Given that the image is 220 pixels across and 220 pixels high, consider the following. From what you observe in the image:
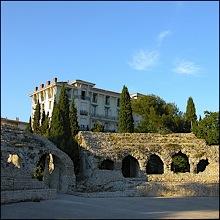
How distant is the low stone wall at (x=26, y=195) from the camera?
22609mm

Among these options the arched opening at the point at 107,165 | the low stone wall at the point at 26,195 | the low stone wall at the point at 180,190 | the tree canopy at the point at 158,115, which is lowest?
the low stone wall at the point at 180,190

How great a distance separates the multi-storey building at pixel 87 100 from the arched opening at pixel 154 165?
31.0m

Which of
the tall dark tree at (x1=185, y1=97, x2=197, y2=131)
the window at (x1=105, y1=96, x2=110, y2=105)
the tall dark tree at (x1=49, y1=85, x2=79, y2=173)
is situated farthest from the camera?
the window at (x1=105, y1=96, x2=110, y2=105)

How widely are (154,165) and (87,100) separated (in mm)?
35179

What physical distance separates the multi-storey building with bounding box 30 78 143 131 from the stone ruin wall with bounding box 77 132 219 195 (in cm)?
3264

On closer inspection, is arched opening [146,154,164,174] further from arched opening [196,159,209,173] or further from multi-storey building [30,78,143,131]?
multi-storey building [30,78,143,131]

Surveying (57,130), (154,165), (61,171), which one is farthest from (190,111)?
(61,171)

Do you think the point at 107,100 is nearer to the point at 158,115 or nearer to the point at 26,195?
the point at 158,115

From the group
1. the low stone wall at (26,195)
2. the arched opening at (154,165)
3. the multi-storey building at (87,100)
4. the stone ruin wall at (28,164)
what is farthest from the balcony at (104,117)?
the low stone wall at (26,195)

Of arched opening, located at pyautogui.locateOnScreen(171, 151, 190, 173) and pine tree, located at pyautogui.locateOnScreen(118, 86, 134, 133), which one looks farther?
pine tree, located at pyautogui.locateOnScreen(118, 86, 134, 133)

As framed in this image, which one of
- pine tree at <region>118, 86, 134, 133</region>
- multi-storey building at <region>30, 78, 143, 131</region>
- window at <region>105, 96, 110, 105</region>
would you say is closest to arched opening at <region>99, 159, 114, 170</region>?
pine tree at <region>118, 86, 134, 133</region>

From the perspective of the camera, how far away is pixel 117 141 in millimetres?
41781

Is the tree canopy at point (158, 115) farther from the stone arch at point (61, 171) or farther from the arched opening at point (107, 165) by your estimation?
the stone arch at point (61, 171)

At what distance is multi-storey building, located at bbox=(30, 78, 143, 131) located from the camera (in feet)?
246
